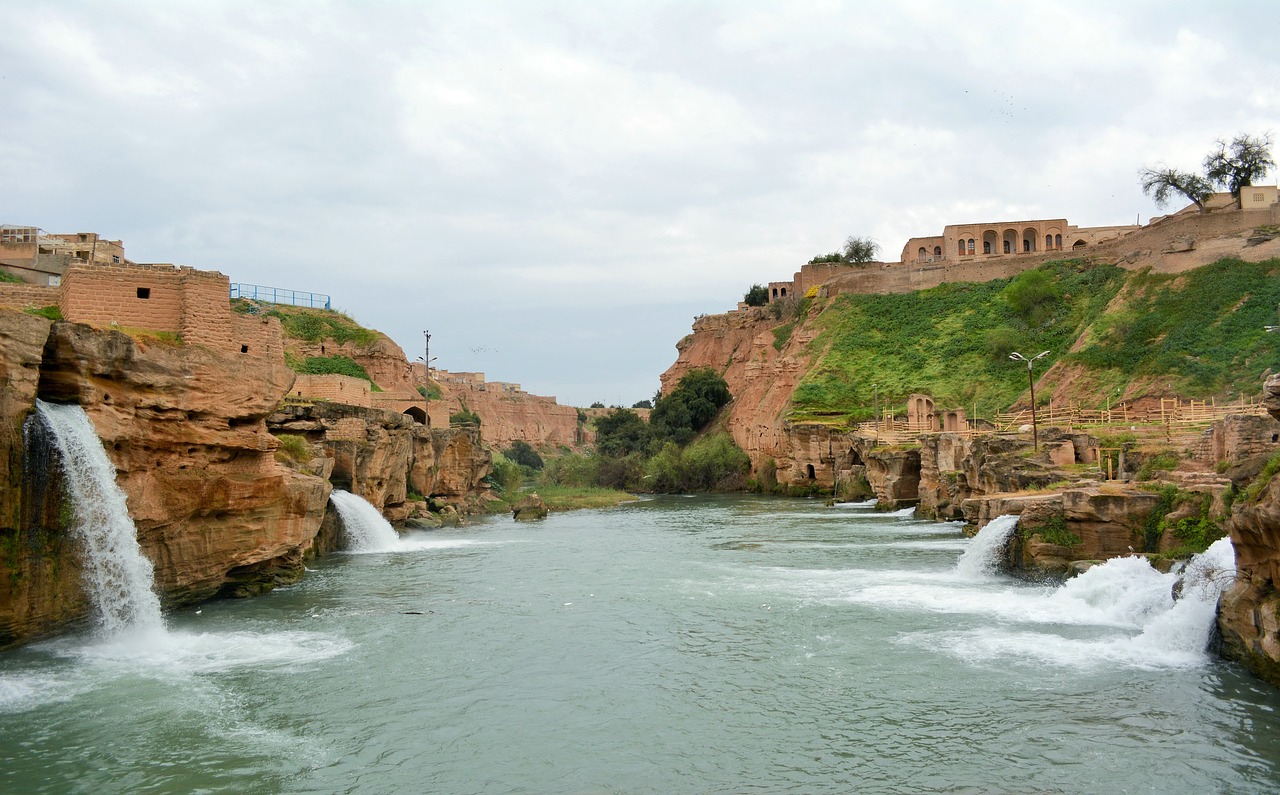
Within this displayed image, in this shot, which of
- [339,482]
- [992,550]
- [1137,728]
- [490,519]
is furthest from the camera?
[490,519]

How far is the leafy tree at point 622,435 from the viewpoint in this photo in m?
73.3

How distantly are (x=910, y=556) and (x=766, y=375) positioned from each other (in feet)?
155

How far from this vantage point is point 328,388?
117ft

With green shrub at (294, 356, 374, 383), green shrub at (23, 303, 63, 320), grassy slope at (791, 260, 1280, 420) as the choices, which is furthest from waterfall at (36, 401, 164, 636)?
grassy slope at (791, 260, 1280, 420)

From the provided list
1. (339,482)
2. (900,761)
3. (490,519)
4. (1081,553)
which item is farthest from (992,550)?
(490,519)

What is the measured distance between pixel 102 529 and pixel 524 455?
9191 centimetres

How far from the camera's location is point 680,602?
18.9 m

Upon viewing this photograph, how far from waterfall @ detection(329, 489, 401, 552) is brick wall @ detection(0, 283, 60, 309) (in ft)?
29.9

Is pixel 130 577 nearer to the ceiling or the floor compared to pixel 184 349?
nearer to the floor

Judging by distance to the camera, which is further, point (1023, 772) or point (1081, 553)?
point (1081, 553)

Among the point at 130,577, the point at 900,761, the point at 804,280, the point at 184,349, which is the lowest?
the point at 900,761

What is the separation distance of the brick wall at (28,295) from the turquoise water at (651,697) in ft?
41.3

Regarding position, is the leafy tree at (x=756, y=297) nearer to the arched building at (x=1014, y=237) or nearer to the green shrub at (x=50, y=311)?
the arched building at (x=1014, y=237)

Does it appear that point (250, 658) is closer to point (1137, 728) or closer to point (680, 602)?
point (680, 602)
